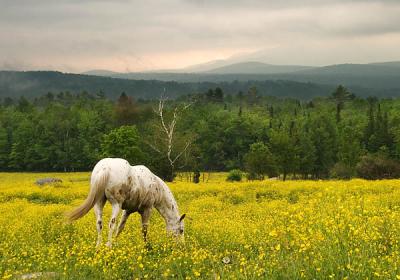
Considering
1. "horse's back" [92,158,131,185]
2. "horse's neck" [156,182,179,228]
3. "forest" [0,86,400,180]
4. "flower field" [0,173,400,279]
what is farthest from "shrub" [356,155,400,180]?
Result: "horse's back" [92,158,131,185]

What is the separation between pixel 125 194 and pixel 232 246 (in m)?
3.41

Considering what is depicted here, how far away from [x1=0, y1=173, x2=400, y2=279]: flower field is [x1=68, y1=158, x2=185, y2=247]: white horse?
573 millimetres

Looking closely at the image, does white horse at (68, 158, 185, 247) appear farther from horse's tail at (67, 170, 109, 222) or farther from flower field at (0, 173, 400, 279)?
flower field at (0, 173, 400, 279)

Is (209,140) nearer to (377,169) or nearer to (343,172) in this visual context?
(343,172)

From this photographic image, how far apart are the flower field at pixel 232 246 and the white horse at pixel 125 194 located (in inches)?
22.6

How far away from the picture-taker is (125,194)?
1297 centimetres

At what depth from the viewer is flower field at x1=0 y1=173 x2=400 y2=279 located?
7.69 meters

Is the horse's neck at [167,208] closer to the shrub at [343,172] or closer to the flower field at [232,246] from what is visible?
the flower field at [232,246]

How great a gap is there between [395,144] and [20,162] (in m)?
86.2

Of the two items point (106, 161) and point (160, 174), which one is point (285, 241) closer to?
point (106, 161)

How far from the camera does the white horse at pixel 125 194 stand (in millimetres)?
12680

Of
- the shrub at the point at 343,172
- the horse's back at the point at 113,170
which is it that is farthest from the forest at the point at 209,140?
the horse's back at the point at 113,170

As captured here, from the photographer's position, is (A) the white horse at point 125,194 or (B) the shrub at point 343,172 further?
(B) the shrub at point 343,172

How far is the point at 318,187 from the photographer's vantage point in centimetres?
2991
